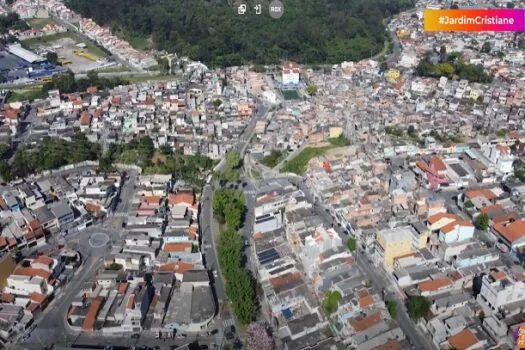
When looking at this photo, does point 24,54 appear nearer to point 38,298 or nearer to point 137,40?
point 137,40

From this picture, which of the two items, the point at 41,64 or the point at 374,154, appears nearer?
the point at 374,154

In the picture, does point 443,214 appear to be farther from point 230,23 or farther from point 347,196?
point 230,23

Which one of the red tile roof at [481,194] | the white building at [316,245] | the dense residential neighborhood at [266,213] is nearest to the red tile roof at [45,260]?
the dense residential neighborhood at [266,213]

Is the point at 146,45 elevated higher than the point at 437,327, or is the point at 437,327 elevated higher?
the point at 146,45

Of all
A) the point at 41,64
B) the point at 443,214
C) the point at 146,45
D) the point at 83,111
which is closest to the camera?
the point at 443,214

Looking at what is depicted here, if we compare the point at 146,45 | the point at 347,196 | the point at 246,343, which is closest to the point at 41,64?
the point at 146,45

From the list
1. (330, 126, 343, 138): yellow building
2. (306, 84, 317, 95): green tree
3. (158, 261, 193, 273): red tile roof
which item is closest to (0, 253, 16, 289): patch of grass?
(158, 261, 193, 273): red tile roof

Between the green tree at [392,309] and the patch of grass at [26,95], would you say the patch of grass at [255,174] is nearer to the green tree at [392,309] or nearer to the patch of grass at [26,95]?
the green tree at [392,309]
